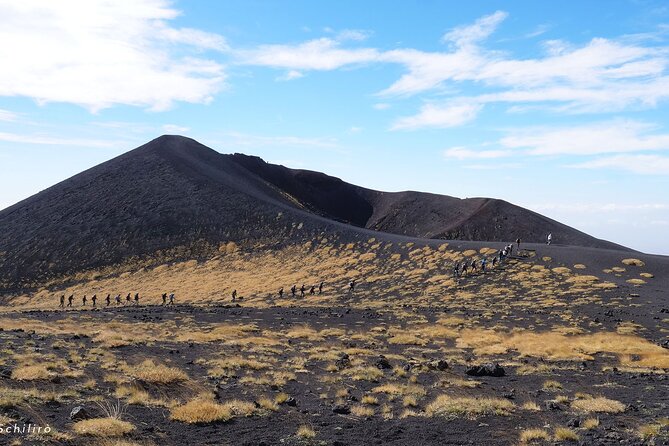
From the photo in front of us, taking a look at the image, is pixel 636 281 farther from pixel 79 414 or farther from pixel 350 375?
pixel 79 414

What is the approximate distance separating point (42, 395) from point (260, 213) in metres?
80.3

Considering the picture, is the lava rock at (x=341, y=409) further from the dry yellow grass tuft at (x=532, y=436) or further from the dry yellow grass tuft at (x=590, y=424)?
the dry yellow grass tuft at (x=590, y=424)

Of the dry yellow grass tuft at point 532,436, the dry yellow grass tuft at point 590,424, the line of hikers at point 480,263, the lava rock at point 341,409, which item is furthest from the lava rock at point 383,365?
the line of hikers at point 480,263

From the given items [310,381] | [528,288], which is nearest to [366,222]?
[528,288]

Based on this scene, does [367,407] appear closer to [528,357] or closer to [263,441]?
[263,441]

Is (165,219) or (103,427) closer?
(103,427)

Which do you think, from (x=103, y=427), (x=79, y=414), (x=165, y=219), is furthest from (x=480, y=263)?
(x=165, y=219)

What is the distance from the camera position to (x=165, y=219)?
91125 millimetres

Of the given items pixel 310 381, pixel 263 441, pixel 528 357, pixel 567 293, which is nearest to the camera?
pixel 263 441

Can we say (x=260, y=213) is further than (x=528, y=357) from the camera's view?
Yes

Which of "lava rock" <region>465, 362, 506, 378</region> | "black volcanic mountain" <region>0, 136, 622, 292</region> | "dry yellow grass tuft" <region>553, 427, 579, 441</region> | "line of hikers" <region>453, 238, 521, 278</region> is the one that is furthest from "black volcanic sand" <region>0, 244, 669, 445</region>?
"black volcanic mountain" <region>0, 136, 622, 292</region>

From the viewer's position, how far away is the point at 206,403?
12.5 metres

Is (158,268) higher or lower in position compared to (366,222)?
lower

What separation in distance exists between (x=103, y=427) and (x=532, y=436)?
9.91 m
